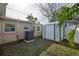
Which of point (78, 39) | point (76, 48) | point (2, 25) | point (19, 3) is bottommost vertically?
point (76, 48)

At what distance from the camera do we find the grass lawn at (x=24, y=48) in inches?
107

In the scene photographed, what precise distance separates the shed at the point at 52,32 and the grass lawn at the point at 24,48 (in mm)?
151

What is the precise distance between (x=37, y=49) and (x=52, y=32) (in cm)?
53

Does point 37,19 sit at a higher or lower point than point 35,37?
higher

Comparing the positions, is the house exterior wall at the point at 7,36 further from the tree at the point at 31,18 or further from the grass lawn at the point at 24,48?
the tree at the point at 31,18

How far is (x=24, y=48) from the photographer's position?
2.77 metres

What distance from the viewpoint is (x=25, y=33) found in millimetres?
2975

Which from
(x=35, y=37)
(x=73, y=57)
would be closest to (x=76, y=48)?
(x=73, y=57)

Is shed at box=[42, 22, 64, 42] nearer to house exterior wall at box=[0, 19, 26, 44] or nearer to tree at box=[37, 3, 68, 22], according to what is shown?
tree at box=[37, 3, 68, 22]

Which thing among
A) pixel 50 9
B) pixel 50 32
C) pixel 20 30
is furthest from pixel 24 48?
pixel 50 9

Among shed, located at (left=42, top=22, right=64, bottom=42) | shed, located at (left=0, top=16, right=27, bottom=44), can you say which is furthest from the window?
shed, located at (left=42, top=22, right=64, bottom=42)

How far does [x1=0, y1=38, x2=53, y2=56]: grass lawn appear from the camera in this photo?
272 cm

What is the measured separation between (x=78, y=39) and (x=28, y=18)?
118 cm

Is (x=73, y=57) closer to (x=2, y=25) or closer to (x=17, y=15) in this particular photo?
(x=17, y=15)
